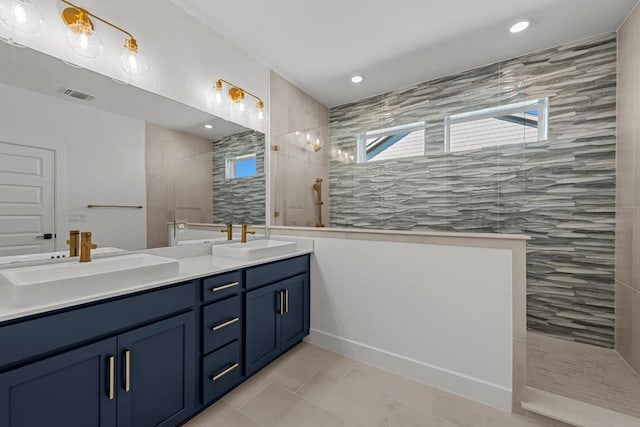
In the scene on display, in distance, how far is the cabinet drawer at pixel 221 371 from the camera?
1.47 m

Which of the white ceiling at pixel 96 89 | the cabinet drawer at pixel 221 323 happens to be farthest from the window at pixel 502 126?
the cabinet drawer at pixel 221 323

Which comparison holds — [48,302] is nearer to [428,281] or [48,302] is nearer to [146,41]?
[146,41]

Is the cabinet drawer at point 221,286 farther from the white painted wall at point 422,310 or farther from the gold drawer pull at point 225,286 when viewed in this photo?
the white painted wall at point 422,310

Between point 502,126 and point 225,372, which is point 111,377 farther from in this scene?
point 502,126

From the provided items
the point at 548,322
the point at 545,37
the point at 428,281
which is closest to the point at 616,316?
the point at 548,322

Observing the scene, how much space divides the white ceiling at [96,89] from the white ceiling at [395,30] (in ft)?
2.41

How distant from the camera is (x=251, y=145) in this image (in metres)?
2.43

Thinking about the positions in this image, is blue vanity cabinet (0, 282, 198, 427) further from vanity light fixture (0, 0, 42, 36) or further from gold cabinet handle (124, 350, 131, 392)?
vanity light fixture (0, 0, 42, 36)

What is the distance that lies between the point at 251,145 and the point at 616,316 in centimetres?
333

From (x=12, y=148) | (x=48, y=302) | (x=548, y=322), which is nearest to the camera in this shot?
(x=48, y=302)

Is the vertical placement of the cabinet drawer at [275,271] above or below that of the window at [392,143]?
below

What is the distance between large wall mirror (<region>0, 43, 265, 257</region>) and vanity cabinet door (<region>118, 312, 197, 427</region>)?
25.4 inches

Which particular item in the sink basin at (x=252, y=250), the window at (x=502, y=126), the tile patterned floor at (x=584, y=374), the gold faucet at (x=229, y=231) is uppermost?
the window at (x=502, y=126)

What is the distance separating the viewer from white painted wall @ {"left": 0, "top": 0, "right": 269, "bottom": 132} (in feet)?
4.40
